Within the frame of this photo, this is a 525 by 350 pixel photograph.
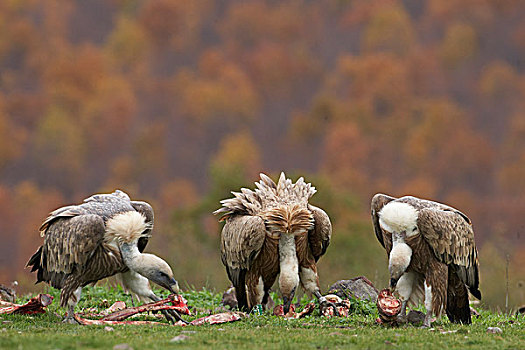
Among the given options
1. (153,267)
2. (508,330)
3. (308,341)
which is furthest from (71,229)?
(508,330)

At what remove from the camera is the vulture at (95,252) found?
32.8 feet

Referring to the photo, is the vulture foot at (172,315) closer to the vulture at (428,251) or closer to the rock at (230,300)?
the rock at (230,300)

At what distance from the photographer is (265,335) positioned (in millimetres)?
8406

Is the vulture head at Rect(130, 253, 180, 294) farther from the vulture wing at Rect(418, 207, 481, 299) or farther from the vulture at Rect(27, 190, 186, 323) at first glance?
the vulture wing at Rect(418, 207, 481, 299)

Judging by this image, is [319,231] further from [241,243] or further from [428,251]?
[428,251]

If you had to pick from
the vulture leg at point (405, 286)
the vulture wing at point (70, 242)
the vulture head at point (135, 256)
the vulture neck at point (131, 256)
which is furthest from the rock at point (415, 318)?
the vulture wing at point (70, 242)

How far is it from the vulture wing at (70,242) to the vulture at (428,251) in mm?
4014

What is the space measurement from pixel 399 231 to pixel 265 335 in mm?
2611

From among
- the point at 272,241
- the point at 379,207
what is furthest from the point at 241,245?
the point at 379,207

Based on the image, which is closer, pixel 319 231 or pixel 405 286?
pixel 405 286

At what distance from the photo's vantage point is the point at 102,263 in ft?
33.3

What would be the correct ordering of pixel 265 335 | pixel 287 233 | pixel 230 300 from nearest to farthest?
pixel 265 335, pixel 287 233, pixel 230 300

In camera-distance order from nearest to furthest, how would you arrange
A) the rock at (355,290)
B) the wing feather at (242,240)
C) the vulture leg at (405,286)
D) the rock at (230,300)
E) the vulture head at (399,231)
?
the vulture head at (399,231), the vulture leg at (405,286), the wing feather at (242,240), the rock at (355,290), the rock at (230,300)

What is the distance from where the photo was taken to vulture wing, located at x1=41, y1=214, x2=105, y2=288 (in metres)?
9.96
